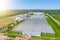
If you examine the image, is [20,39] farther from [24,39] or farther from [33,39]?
[33,39]

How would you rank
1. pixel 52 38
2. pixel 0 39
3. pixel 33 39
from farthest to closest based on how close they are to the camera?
pixel 52 38, pixel 33 39, pixel 0 39

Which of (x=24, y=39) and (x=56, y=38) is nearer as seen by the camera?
(x=24, y=39)

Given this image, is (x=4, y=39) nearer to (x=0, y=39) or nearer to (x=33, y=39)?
(x=0, y=39)

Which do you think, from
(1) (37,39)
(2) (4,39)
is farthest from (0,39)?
(1) (37,39)

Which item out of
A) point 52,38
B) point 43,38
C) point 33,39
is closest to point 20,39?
point 33,39

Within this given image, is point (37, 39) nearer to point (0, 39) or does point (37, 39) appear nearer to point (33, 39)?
point (33, 39)

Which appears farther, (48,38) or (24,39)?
(48,38)

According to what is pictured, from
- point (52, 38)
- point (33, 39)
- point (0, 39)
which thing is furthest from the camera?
point (52, 38)
